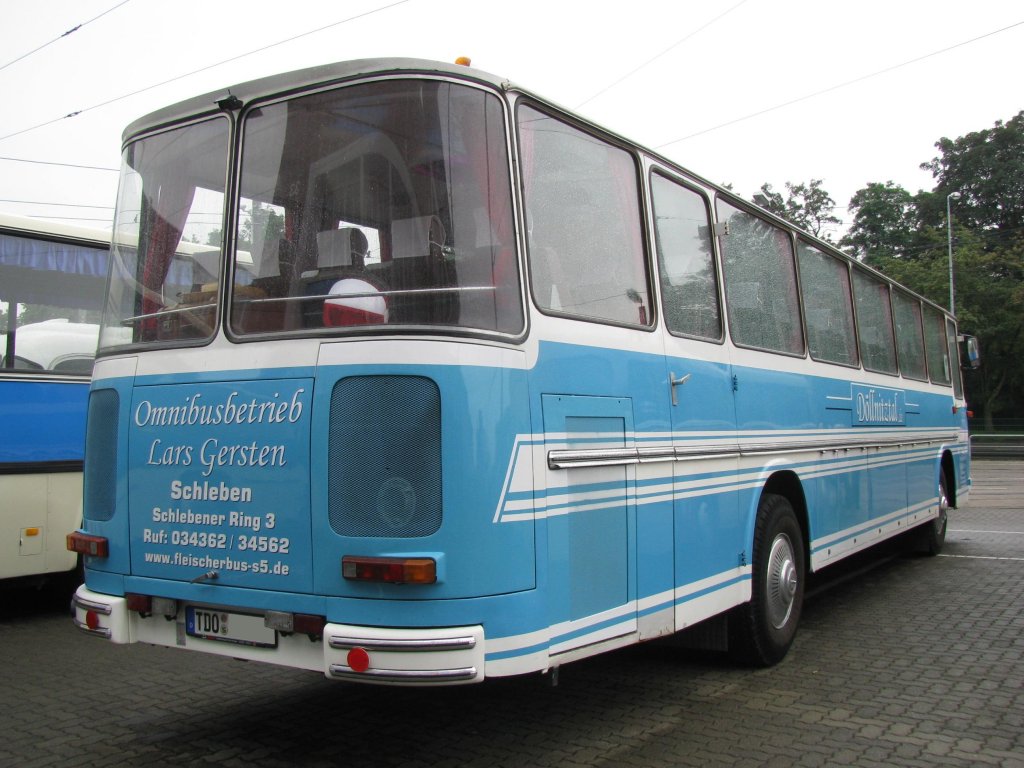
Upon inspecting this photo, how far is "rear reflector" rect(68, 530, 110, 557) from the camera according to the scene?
15.2 ft

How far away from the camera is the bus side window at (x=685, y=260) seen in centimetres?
538

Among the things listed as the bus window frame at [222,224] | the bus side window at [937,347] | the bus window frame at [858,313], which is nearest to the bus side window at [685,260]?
the bus window frame at [222,224]

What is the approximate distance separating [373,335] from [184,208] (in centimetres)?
152

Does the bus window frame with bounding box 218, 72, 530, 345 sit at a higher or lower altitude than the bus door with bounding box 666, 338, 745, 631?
higher

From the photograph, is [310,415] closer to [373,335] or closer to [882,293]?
[373,335]

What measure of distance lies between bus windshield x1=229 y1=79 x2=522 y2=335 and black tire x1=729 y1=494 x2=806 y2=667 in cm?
292

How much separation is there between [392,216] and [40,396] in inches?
193

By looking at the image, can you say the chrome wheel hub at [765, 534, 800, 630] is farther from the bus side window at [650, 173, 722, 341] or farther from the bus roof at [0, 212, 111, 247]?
the bus roof at [0, 212, 111, 247]

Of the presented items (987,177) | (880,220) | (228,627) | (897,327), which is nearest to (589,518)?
(228,627)

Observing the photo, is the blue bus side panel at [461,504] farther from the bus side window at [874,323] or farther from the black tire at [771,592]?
the bus side window at [874,323]

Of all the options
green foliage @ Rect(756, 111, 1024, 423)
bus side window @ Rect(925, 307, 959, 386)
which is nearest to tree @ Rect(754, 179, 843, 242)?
green foliage @ Rect(756, 111, 1024, 423)

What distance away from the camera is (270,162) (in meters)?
4.38

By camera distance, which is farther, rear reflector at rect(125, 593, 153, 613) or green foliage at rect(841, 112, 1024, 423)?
green foliage at rect(841, 112, 1024, 423)

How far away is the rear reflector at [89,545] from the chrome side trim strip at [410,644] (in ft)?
5.28
